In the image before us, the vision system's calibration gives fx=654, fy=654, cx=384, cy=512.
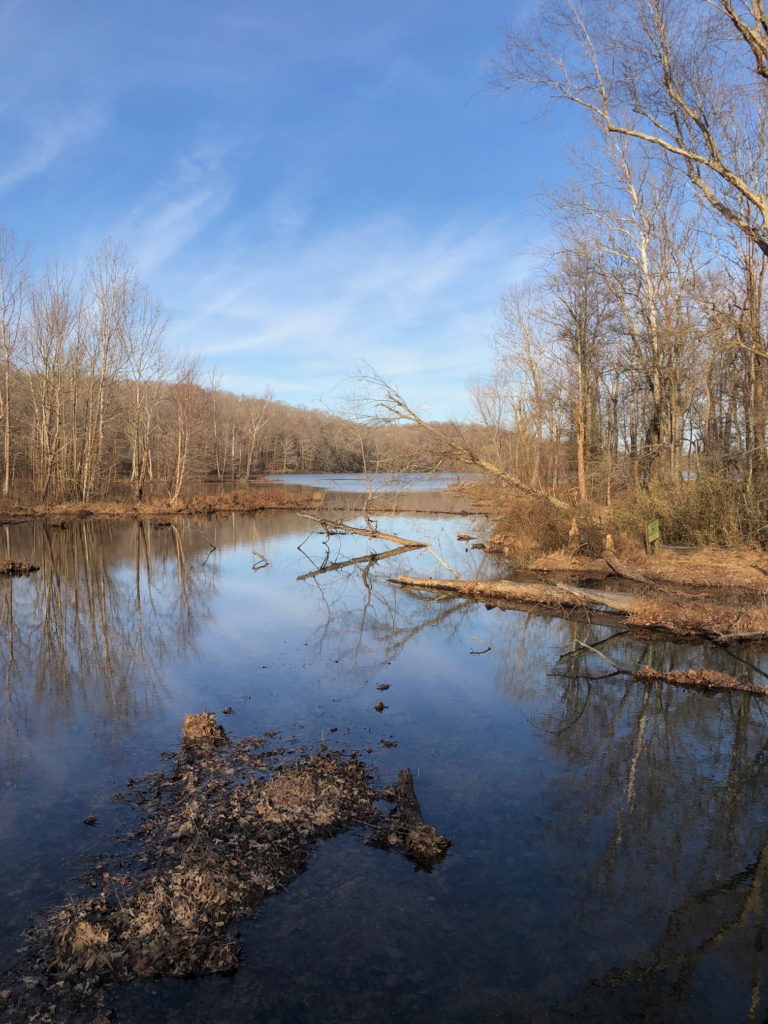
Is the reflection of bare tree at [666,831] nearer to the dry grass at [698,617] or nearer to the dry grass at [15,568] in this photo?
the dry grass at [698,617]

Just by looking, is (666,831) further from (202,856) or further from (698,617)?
(698,617)

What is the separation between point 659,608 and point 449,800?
6.91m

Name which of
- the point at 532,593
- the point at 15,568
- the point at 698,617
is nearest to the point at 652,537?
the point at 532,593

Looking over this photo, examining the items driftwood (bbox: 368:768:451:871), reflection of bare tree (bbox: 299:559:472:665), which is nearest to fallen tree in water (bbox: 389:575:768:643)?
reflection of bare tree (bbox: 299:559:472:665)

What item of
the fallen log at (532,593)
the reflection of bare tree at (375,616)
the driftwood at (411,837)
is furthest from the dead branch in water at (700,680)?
the driftwood at (411,837)

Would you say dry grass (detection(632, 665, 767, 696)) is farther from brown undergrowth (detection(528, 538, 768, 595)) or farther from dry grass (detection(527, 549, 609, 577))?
dry grass (detection(527, 549, 609, 577))

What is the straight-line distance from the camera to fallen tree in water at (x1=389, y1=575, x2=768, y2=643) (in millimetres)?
10086

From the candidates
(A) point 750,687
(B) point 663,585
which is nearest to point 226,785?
(A) point 750,687

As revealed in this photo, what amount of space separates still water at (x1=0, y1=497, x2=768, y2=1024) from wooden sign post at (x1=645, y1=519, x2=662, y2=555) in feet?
16.6

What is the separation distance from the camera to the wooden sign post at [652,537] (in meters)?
15.9

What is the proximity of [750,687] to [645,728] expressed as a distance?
2.05 metres

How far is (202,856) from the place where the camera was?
4.51 meters

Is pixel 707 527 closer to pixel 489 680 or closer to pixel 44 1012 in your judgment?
pixel 489 680

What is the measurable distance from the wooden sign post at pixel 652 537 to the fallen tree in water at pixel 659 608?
13.2 feet
